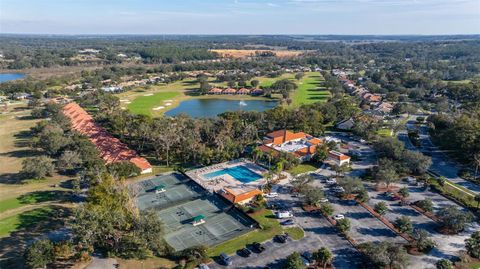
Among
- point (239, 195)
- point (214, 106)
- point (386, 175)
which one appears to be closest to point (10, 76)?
point (214, 106)

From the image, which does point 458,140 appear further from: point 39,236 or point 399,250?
point 39,236

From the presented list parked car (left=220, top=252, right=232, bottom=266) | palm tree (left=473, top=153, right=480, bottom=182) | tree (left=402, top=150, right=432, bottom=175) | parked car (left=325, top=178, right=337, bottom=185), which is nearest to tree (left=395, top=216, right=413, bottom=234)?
parked car (left=325, top=178, right=337, bottom=185)

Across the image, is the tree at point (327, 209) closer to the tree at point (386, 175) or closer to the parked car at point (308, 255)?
the parked car at point (308, 255)

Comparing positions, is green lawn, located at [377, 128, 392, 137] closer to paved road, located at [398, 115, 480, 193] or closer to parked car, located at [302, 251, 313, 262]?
paved road, located at [398, 115, 480, 193]

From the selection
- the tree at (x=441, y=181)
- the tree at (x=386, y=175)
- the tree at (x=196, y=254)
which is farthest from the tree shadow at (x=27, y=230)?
the tree at (x=441, y=181)

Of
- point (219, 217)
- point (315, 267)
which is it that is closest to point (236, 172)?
point (219, 217)

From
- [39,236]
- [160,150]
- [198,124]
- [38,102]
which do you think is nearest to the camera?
[39,236]

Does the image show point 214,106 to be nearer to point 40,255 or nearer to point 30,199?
point 30,199
